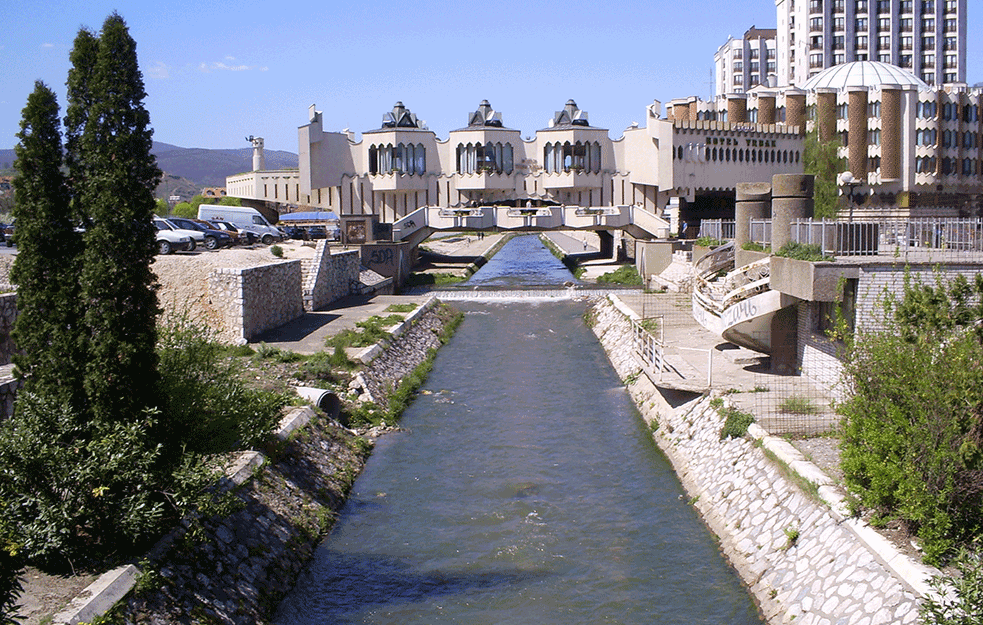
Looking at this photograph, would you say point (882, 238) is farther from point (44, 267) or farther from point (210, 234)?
point (210, 234)

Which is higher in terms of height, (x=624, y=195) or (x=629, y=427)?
(x=624, y=195)

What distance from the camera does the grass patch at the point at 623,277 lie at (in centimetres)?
5693

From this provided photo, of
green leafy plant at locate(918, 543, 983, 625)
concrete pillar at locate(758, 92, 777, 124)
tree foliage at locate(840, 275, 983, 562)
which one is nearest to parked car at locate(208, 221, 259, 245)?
tree foliage at locate(840, 275, 983, 562)

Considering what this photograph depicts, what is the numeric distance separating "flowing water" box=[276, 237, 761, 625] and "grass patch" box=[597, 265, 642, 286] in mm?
30887

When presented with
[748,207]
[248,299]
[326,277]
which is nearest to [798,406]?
→ [748,207]

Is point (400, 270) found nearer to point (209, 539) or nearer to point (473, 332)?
point (473, 332)

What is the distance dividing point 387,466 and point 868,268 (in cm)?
1061

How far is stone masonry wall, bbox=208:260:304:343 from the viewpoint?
94.3ft

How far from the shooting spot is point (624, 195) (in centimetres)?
7350

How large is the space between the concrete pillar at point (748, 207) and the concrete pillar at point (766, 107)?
56.0 metres

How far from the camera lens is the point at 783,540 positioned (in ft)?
43.7

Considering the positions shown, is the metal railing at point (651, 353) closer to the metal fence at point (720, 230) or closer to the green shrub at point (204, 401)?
the green shrub at point (204, 401)

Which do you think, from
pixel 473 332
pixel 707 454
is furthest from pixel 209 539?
pixel 473 332

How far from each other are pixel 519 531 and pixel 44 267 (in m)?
8.62
